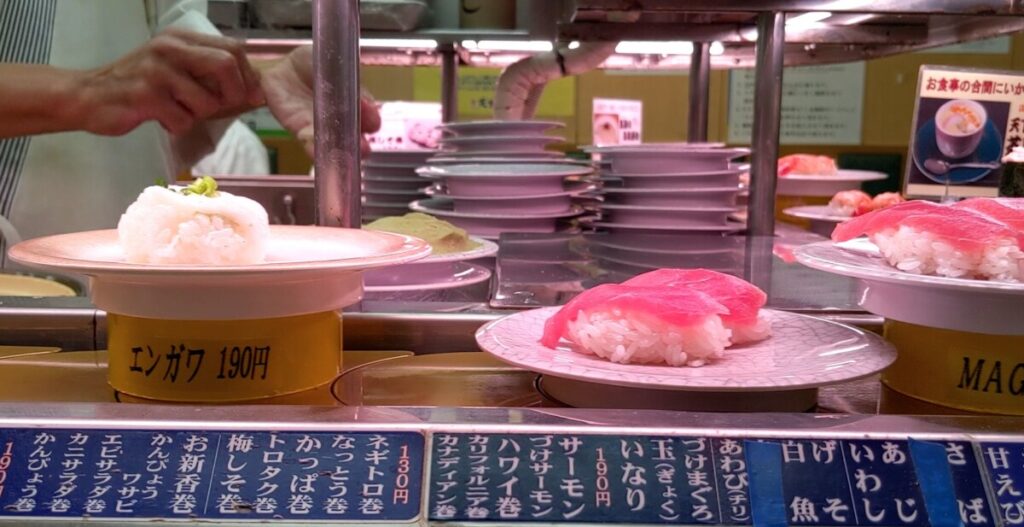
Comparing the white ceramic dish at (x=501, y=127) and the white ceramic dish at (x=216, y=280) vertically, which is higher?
the white ceramic dish at (x=501, y=127)

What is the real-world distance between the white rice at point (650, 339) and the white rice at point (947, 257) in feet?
0.66

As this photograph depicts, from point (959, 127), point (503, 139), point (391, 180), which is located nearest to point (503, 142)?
point (503, 139)

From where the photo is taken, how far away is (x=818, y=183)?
115 inches

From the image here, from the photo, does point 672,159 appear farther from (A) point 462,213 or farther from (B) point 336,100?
(B) point 336,100

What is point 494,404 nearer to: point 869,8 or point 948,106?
point 869,8

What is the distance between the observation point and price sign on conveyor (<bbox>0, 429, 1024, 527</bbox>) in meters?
0.59

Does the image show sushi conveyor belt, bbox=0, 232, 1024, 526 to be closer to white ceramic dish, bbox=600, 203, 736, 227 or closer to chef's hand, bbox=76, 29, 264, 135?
chef's hand, bbox=76, 29, 264, 135

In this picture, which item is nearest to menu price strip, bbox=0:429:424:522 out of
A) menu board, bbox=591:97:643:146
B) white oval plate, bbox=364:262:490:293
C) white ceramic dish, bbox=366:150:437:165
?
white oval plate, bbox=364:262:490:293

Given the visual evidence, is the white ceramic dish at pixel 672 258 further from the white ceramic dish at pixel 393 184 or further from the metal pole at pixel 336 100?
the white ceramic dish at pixel 393 184

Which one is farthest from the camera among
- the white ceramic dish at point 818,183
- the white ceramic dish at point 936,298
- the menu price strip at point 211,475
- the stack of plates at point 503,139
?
the white ceramic dish at point 818,183

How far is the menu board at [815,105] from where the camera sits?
209 inches

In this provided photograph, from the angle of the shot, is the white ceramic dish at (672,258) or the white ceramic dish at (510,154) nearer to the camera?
the white ceramic dish at (672,258)

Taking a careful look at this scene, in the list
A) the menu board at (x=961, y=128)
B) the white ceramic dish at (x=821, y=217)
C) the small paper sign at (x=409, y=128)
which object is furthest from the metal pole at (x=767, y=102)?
the small paper sign at (x=409, y=128)

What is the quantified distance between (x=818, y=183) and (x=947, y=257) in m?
2.30
